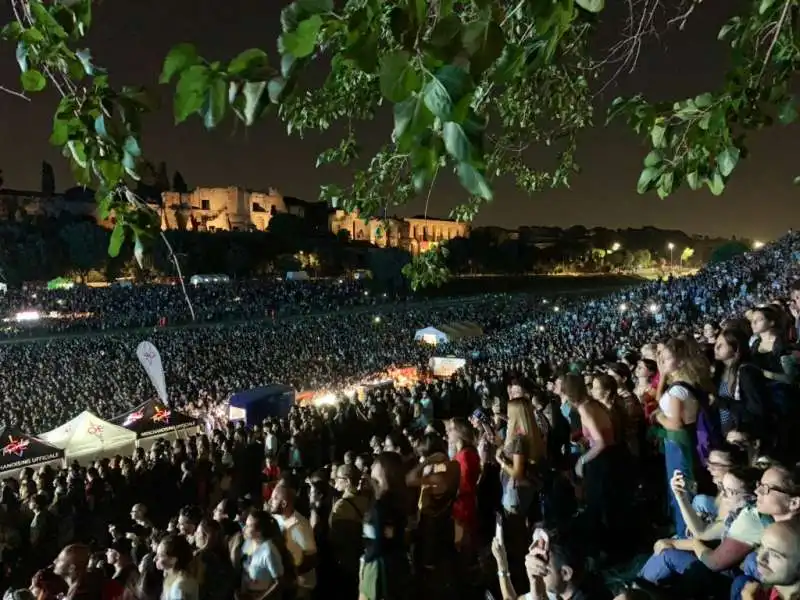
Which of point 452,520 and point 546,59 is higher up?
point 546,59

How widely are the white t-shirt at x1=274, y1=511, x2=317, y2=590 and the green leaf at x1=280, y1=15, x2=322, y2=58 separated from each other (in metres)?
3.45

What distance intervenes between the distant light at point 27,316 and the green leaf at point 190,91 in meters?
44.2

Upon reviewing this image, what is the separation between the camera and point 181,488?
8812mm

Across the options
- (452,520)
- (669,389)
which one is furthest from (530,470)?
(669,389)

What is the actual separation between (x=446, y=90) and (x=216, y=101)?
66 cm

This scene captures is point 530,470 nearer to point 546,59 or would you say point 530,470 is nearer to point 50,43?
point 546,59

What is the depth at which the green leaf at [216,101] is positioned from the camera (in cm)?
179

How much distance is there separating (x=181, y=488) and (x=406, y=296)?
176 ft

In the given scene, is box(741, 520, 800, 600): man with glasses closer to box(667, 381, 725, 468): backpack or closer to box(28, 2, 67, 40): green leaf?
box(667, 381, 725, 468): backpack

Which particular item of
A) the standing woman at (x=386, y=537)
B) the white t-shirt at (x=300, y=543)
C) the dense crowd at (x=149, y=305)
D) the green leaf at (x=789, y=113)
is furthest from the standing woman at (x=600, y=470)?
the dense crowd at (x=149, y=305)

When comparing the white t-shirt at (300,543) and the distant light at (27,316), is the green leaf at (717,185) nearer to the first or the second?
the white t-shirt at (300,543)

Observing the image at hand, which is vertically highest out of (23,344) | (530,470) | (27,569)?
(530,470)

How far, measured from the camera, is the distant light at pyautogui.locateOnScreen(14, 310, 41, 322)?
40.0 m

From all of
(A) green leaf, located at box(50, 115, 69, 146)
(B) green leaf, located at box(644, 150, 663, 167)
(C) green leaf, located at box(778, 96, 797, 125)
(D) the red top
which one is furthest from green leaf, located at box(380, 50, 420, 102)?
(D) the red top
